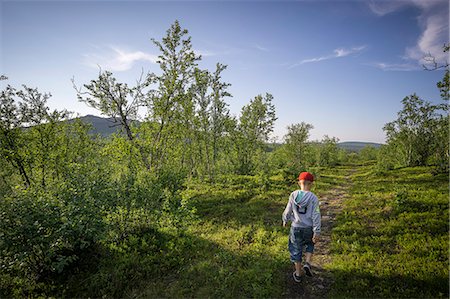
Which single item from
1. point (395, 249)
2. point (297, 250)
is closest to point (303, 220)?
point (297, 250)

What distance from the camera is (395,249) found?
26.2ft

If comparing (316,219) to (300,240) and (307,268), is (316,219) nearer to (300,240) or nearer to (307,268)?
(300,240)

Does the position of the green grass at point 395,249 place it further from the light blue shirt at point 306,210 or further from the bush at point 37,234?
the bush at point 37,234

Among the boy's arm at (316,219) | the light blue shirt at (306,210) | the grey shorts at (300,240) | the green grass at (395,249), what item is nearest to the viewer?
the green grass at (395,249)

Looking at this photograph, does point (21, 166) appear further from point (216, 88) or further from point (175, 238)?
point (216, 88)

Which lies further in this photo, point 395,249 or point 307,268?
point 395,249

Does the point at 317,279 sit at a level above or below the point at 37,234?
below

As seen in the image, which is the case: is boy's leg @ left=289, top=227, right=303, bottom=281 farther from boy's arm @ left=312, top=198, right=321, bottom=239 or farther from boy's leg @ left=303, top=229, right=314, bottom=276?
boy's arm @ left=312, top=198, right=321, bottom=239

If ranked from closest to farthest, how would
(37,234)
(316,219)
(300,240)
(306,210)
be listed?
(316,219)
(306,210)
(300,240)
(37,234)

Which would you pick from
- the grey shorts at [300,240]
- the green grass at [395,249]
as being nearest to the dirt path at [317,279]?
the green grass at [395,249]

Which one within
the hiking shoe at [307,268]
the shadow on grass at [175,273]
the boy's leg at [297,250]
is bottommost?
the shadow on grass at [175,273]

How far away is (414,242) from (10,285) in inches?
591

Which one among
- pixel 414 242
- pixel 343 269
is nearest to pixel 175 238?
pixel 343 269

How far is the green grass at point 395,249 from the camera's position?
19.8 feet
